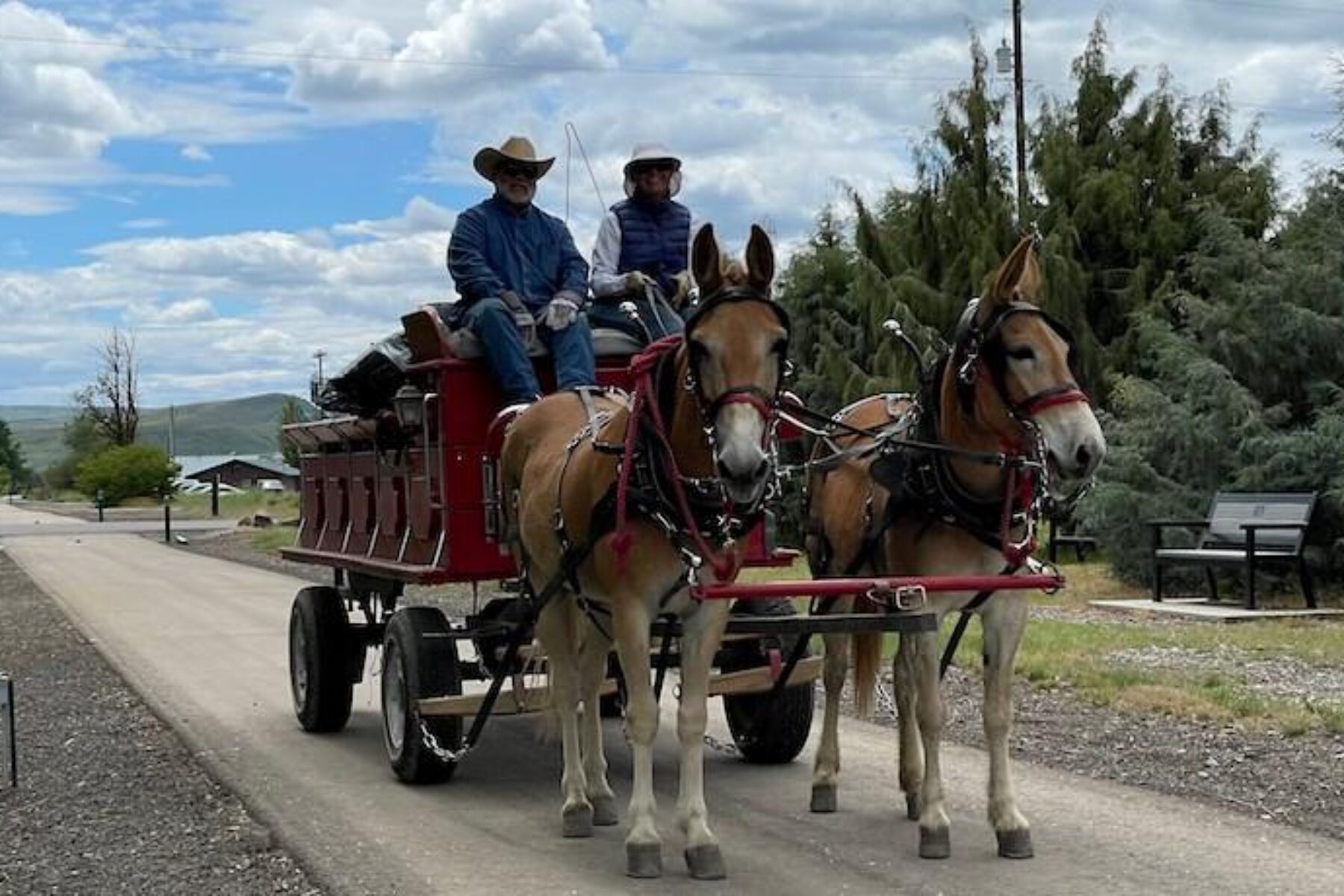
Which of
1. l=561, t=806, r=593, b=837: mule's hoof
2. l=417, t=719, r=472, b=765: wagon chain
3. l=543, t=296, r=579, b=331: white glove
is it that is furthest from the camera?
l=543, t=296, r=579, b=331: white glove

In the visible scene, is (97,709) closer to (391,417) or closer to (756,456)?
(391,417)

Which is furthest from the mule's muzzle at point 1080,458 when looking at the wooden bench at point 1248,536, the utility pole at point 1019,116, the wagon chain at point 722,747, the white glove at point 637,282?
the utility pole at point 1019,116

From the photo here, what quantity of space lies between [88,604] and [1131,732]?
54.6ft

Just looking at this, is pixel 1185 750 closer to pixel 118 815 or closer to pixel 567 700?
pixel 567 700

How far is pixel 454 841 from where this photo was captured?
26.1ft

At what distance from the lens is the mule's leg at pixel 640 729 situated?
7.21 metres

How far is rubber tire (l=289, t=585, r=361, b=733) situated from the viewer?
1111 centimetres

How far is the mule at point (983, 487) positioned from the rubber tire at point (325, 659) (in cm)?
424

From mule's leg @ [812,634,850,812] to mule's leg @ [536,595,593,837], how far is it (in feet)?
3.62

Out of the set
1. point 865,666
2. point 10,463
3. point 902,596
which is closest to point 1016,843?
point 902,596

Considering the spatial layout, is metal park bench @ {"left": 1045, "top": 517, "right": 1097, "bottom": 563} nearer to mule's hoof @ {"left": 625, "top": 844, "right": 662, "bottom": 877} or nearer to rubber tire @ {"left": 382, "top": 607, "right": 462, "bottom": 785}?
rubber tire @ {"left": 382, "top": 607, "right": 462, "bottom": 785}

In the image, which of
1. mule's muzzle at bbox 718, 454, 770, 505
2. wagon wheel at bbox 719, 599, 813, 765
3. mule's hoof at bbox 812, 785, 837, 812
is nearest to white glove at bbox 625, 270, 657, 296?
wagon wheel at bbox 719, 599, 813, 765

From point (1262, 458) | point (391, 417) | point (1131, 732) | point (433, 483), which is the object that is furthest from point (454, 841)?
point (1262, 458)

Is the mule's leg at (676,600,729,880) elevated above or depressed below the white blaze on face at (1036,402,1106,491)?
below
